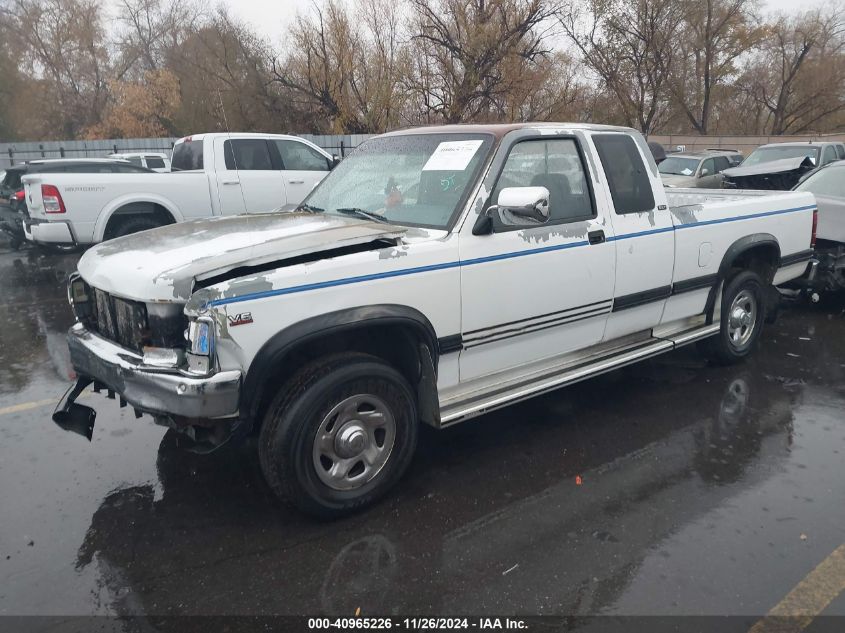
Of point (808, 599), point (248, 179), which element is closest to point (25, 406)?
point (808, 599)

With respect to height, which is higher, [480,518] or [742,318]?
[742,318]

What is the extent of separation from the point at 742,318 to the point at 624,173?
201cm

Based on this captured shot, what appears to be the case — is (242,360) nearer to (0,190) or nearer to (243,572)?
(243,572)

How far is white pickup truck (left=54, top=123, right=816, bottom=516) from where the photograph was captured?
2.96 meters

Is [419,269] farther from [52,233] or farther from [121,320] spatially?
[52,233]

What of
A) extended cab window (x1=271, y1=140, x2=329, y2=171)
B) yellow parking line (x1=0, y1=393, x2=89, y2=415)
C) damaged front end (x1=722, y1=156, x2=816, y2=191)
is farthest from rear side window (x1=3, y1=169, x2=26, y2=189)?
damaged front end (x1=722, y1=156, x2=816, y2=191)

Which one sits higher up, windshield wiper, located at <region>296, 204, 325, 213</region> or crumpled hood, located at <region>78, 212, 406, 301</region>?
windshield wiper, located at <region>296, 204, 325, 213</region>

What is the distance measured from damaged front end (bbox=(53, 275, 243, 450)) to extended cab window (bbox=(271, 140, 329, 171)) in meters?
7.35

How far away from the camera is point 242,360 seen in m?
2.87

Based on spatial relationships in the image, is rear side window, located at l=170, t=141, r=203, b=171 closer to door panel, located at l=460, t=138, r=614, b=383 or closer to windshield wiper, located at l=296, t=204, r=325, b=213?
windshield wiper, located at l=296, t=204, r=325, b=213

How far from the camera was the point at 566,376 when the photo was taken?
410cm

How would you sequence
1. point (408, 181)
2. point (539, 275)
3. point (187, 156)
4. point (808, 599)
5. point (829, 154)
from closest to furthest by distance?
point (808, 599), point (539, 275), point (408, 181), point (187, 156), point (829, 154)

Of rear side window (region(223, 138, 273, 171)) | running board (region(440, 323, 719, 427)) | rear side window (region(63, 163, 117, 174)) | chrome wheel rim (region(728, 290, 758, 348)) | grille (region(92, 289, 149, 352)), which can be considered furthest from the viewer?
rear side window (region(63, 163, 117, 174))

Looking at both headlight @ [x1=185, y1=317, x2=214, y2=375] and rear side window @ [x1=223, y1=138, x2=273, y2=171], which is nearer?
headlight @ [x1=185, y1=317, x2=214, y2=375]
